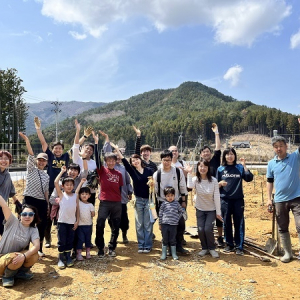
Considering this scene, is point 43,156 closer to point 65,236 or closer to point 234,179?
point 65,236

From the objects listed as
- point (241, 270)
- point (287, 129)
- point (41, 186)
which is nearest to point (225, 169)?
point (241, 270)

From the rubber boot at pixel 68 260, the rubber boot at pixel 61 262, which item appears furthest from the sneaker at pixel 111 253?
the rubber boot at pixel 61 262

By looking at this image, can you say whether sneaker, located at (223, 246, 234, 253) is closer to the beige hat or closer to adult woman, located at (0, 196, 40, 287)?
adult woman, located at (0, 196, 40, 287)

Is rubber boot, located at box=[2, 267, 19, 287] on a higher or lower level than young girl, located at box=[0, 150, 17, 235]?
lower

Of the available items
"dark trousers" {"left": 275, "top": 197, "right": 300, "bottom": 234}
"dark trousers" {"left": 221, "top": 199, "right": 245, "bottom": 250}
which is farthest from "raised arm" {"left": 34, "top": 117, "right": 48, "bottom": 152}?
"dark trousers" {"left": 275, "top": 197, "right": 300, "bottom": 234}

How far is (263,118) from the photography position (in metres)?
79.7

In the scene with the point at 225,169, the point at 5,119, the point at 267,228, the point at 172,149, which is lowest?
the point at 267,228

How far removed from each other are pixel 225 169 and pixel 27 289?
356cm

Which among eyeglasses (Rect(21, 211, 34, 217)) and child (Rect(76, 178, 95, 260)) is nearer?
eyeglasses (Rect(21, 211, 34, 217))

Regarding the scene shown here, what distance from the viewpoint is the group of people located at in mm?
4504

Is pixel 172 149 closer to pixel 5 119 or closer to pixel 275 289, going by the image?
pixel 275 289

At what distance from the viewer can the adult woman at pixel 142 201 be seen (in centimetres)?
496

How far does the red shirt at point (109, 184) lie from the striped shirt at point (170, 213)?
78 centimetres

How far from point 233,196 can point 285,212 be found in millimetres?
852
